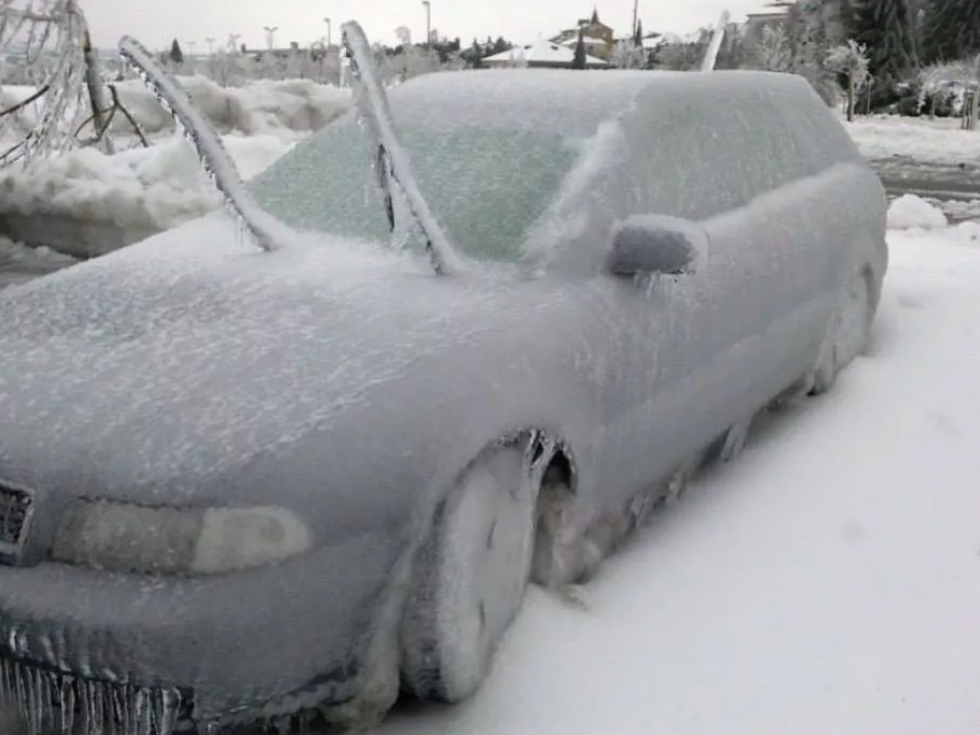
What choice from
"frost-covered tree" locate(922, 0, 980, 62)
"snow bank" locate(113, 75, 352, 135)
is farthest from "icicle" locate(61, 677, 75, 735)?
"frost-covered tree" locate(922, 0, 980, 62)

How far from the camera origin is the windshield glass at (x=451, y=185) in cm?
353

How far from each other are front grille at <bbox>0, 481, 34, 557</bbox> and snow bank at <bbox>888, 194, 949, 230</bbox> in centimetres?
784

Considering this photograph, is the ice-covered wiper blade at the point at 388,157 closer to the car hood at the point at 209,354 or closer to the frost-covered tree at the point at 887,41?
the car hood at the point at 209,354

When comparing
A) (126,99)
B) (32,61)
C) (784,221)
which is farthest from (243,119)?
(784,221)

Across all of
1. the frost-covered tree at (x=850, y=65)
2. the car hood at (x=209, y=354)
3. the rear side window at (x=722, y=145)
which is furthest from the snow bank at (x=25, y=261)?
the frost-covered tree at (x=850, y=65)

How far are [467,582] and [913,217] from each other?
7505 millimetres

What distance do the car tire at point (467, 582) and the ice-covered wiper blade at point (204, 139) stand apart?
1290 millimetres

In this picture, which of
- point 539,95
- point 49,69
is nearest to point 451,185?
point 539,95

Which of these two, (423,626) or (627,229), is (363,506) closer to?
(423,626)

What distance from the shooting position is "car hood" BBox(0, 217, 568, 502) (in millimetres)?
2455

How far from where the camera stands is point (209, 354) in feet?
9.12

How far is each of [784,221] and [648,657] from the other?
1.97m

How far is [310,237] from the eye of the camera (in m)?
3.74

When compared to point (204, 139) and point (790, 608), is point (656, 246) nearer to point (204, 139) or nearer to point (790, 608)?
point (790, 608)
